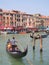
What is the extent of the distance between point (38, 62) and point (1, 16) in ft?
131

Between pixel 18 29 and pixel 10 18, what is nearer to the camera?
pixel 18 29

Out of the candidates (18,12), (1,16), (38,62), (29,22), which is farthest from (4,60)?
(29,22)

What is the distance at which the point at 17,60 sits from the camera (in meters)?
10.8

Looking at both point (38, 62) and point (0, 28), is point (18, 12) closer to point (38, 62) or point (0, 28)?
point (0, 28)

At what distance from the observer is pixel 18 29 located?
4141cm

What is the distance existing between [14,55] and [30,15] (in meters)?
52.4

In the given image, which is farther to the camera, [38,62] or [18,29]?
[18,29]

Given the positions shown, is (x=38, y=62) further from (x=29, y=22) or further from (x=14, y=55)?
(x=29, y=22)

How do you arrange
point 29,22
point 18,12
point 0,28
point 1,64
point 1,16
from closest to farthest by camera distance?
point 1,64 < point 0,28 < point 1,16 < point 18,12 < point 29,22

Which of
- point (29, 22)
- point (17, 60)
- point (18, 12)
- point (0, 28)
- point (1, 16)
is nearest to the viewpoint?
point (17, 60)

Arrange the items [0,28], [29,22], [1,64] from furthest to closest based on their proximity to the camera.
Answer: [29,22]
[0,28]
[1,64]

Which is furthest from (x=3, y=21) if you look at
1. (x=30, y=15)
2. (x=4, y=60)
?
(x=4, y=60)

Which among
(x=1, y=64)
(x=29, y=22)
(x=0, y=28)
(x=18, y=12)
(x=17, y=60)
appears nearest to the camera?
(x=1, y=64)

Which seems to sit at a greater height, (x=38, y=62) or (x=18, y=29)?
(x=38, y=62)
